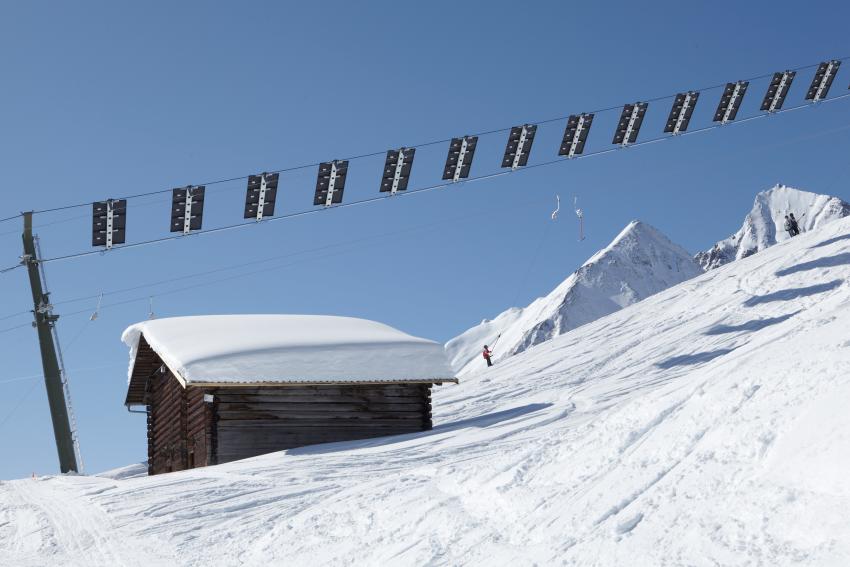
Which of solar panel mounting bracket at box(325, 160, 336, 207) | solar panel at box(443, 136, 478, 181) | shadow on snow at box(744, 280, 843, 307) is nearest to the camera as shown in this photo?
solar panel mounting bracket at box(325, 160, 336, 207)

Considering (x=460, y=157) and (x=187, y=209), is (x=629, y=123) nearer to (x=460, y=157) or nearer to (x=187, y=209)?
(x=460, y=157)

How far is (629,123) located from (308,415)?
37.0 feet

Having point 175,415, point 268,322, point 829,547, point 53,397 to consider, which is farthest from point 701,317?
point 829,547

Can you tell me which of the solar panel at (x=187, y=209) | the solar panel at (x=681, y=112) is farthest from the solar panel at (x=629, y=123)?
the solar panel at (x=187, y=209)

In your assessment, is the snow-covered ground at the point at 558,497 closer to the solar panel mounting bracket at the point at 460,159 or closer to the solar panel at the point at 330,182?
the solar panel at the point at 330,182

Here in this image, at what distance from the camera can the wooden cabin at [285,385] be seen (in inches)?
915

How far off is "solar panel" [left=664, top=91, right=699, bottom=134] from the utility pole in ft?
55.8

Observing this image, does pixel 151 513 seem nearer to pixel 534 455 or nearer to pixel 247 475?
pixel 247 475

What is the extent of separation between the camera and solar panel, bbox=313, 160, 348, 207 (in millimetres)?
20891

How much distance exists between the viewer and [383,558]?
30.2ft

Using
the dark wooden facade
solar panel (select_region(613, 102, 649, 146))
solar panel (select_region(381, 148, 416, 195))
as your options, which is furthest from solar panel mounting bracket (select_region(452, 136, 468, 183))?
the dark wooden facade

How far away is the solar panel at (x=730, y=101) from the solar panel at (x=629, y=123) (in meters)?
2.52

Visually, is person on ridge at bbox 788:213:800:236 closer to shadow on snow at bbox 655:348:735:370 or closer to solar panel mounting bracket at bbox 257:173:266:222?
shadow on snow at bbox 655:348:735:370

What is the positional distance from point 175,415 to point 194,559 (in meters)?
16.9
